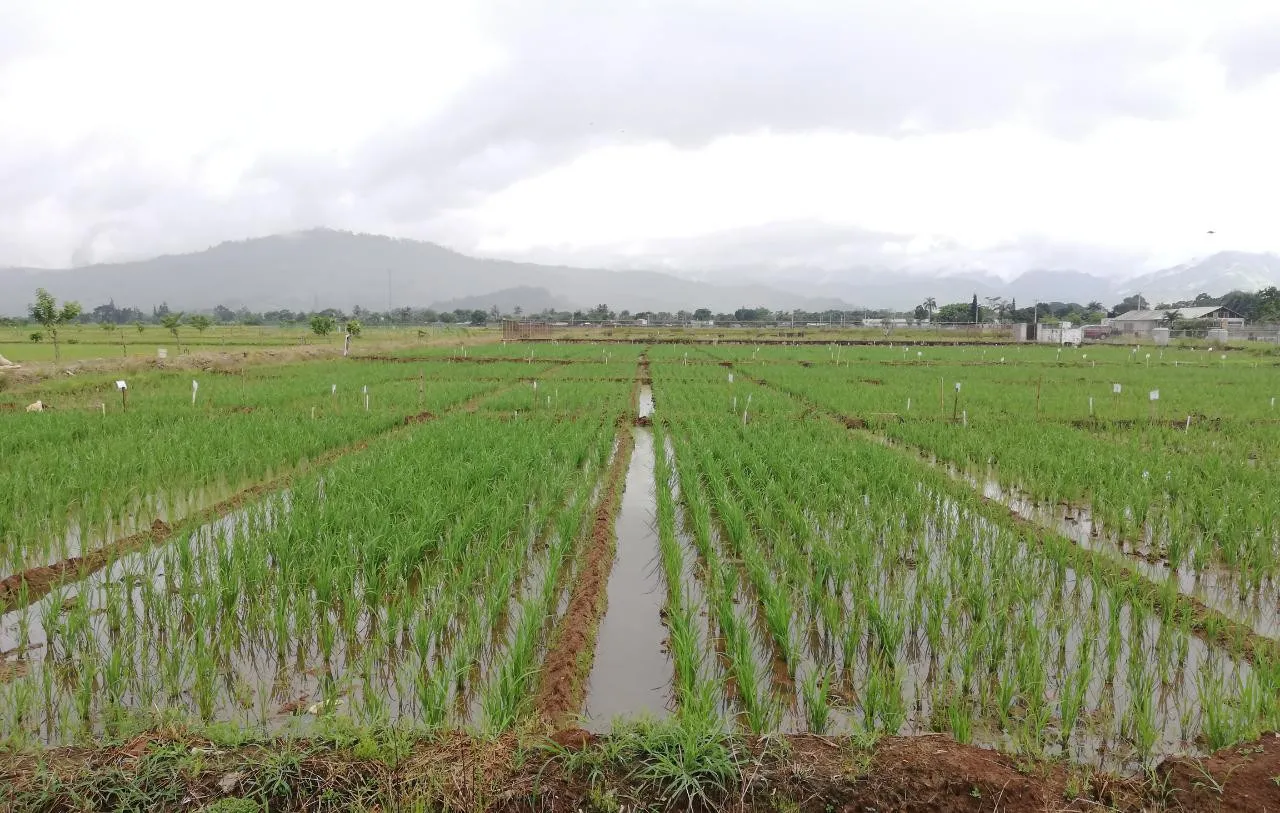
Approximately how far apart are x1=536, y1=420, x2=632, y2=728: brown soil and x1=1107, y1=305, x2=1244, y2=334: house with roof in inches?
2019

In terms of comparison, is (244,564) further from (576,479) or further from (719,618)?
(576,479)

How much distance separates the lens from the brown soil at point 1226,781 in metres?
2.01

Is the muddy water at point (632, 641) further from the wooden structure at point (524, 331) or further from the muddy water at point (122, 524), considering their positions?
the wooden structure at point (524, 331)

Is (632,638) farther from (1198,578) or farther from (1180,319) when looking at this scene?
(1180,319)

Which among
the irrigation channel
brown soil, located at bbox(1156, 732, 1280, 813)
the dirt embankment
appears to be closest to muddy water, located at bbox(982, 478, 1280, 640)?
brown soil, located at bbox(1156, 732, 1280, 813)

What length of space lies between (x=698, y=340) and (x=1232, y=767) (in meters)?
39.8

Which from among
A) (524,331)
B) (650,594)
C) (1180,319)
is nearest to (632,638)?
(650,594)

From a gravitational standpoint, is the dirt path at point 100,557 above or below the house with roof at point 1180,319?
below

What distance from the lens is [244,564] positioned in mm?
3689

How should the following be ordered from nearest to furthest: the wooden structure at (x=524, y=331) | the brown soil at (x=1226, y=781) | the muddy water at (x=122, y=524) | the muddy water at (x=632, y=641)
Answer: the brown soil at (x=1226, y=781) < the muddy water at (x=632, y=641) < the muddy water at (x=122, y=524) < the wooden structure at (x=524, y=331)

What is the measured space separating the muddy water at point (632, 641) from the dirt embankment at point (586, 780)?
441mm

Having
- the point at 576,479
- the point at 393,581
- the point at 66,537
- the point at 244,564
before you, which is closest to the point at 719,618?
the point at 393,581

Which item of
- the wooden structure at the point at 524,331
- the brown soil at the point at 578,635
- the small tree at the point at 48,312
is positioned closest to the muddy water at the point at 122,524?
the brown soil at the point at 578,635

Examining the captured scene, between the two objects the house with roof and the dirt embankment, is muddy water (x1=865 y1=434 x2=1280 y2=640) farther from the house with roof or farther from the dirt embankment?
the house with roof
